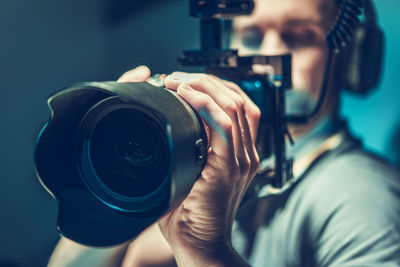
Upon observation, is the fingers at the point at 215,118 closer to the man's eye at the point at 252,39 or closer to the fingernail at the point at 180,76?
the fingernail at the point at 180,76

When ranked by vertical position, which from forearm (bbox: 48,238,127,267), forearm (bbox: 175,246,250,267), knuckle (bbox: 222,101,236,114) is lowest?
forearm (bbox: 48,238,127,267)

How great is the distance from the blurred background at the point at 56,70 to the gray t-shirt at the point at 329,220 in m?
0.43

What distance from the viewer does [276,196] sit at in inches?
37.4

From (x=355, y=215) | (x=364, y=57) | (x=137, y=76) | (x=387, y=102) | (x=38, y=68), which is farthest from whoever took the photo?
(x=38, y=68)

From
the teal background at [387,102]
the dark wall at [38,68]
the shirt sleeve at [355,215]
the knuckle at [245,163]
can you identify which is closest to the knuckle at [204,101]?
the knuckle at [245,163]

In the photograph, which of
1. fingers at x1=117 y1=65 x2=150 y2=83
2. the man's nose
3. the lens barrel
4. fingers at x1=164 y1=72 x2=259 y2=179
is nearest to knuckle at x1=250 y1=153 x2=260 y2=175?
fingers at x1=164 y1=72 x2=259 y2=179

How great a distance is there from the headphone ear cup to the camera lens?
73cm

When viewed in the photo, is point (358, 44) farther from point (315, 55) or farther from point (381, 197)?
point (381, 197)

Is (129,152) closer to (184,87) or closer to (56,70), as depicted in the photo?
(184,87)

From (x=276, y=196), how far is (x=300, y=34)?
482mm

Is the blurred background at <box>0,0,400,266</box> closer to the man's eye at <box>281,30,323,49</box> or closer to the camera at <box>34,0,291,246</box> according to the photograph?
the man's eye at <box>281,30,323,49</box>

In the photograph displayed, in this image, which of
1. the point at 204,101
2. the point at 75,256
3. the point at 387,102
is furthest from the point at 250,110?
the point at 387,102

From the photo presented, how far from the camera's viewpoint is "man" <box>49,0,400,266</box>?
629 mm

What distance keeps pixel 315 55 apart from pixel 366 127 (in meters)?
0.43
